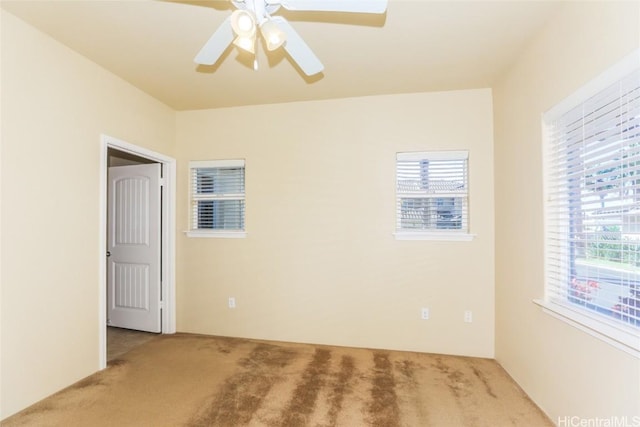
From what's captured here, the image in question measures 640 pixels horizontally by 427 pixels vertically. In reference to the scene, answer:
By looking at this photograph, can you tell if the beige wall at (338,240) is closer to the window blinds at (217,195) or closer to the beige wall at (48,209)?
the window blinds at (217,195)

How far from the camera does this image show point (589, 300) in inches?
66.9

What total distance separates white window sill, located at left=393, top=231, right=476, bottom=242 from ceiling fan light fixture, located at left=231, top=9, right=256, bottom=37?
2272mm

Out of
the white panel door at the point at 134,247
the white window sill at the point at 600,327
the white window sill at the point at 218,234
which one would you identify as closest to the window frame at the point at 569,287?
the white window sill at the point at 600,327

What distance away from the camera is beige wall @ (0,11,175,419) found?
6.49 feet

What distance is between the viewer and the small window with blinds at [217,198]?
11.6ft

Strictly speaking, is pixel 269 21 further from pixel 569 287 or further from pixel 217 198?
pixel 217 198

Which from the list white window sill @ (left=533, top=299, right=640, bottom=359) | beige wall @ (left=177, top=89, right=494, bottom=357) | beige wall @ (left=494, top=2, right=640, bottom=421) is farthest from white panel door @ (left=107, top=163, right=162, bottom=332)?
white window sill @ (left=533, top=299, right=640, bottom=359)

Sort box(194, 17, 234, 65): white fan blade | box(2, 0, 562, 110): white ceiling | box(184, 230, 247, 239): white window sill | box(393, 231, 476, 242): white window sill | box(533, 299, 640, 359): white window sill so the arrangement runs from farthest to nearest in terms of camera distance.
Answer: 1. box(184, 230, 247, 239): white window sill
2. box(393, 231, 476, 242): white window sill
3. box(2, 0, 562, 110): white ceiling
4. box(194, 17, 234, 65): white fan blade
5. box(533, 299, 640, 359): white window sill

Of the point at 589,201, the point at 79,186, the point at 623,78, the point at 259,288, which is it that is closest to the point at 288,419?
the point at 259,288

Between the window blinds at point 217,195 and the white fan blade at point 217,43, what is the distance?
1.72 metres

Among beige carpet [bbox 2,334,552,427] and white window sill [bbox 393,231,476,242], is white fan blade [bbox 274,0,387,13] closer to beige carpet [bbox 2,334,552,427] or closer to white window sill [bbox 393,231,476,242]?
white window sill [bbox 393,231,476,242]

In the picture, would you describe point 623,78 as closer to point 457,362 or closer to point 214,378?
point 457,362

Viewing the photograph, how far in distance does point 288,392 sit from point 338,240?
4.86ft

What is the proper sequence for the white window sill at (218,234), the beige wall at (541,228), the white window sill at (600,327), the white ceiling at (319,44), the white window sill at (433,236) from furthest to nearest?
the white window sill at (218,234) → the white window sill at (433,236) → the white ceiling at (319,44) → the beige wall at (541,228) → the white window sill at (600,327)
